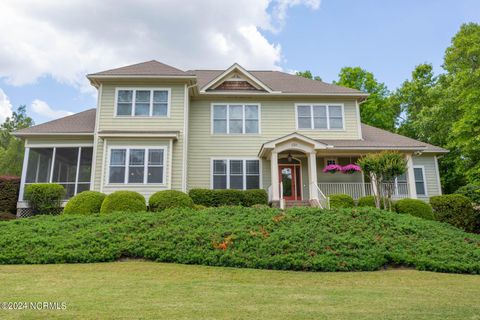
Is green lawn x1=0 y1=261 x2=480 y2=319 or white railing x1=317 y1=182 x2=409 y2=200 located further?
white railing x1=317 y1=182 x2=409 y2=200

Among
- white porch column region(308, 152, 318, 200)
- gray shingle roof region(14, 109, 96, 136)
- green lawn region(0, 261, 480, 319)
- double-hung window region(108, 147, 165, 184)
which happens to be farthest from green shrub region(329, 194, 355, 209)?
gray shingle roof region(14, 109, 96, 136)

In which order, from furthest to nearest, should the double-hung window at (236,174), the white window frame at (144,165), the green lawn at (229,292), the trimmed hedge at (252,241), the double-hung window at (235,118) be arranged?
the double-hung window at (235,118) → the double-hung window at (236,174) → the white window frame at (144,165) → the trimmed hedge at (252,241) → the green lawn at (229,292)

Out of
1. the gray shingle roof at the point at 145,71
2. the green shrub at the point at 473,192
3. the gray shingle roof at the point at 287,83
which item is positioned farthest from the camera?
the gray shingle roof at the point at 287,83

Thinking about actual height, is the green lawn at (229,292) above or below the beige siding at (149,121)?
below

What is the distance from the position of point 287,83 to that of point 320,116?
3003mm

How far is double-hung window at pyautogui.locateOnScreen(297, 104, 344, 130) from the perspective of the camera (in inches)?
668

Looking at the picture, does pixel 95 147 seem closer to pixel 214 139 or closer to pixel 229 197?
pixel 214 139

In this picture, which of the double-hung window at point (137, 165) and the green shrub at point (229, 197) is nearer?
the double-hung window at point (137, 165)

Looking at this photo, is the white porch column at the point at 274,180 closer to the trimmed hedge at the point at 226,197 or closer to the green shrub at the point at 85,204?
Result: the trimmed hedge at the point at 226,197

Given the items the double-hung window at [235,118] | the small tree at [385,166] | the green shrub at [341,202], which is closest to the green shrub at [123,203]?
the double-hung window at [235,118]

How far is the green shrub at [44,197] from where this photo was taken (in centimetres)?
1388

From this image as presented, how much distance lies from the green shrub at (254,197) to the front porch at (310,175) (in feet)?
1.32

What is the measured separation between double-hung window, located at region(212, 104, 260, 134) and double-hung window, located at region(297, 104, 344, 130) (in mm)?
2342

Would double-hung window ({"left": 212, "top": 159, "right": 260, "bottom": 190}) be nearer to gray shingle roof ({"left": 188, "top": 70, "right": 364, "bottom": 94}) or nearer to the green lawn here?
gray shingle roof ({"left": 188, "top": 70, "right": 364, "bottom": 94})
